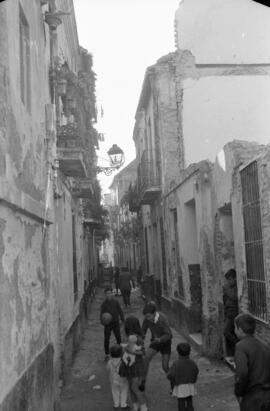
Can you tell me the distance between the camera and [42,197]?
710cm

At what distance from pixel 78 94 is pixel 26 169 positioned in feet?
15.1

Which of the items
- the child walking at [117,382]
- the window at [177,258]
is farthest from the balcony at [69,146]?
the window at [177,258]

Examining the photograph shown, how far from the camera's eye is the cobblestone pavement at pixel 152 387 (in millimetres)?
7668

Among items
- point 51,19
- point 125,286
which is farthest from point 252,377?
point 125,286

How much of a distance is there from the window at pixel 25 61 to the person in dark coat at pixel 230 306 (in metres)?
4.89

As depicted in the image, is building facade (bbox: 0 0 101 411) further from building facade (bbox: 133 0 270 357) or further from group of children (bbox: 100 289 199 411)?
building facade (bbox: 133 0 270 357)

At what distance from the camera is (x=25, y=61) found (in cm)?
643

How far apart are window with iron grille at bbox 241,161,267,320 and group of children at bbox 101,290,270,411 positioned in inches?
47.5

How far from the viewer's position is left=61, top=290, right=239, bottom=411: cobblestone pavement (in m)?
7.67

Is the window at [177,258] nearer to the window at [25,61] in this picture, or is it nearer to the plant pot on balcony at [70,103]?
the plant pot on balcony at [70,103]

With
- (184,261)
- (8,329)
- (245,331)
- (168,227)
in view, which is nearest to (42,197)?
(8,329)

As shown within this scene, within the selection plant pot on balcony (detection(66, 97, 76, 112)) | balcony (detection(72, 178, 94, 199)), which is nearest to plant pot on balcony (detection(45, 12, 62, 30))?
plant pot on balcony (detection(66, 97, 76, 112))

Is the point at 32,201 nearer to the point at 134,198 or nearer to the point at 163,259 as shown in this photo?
the point at 163,259

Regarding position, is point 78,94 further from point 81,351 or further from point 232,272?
point 81,351
